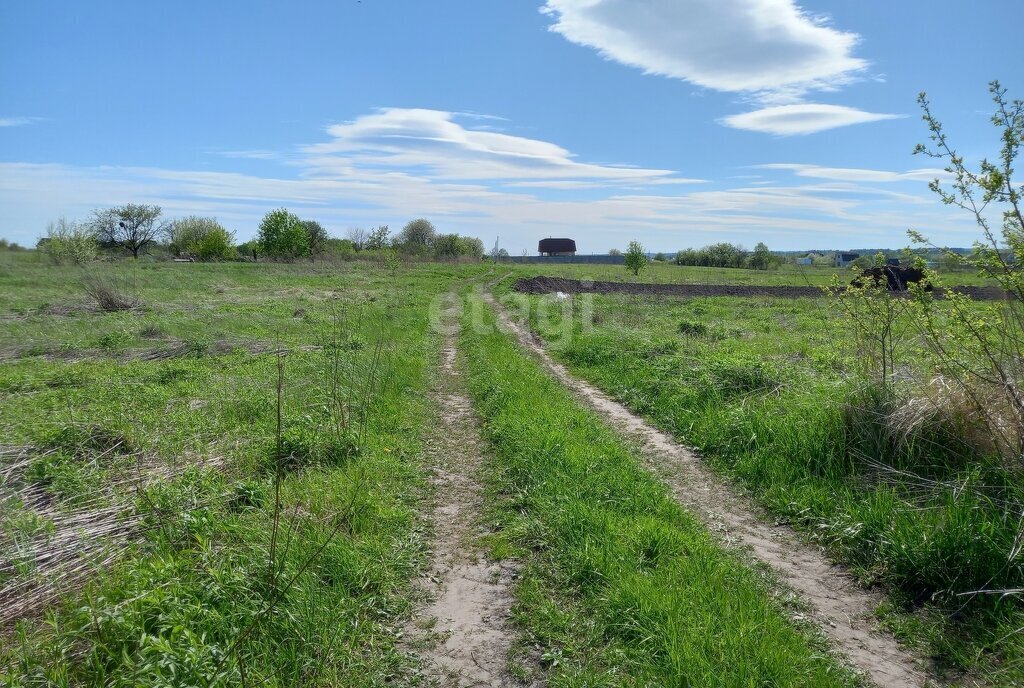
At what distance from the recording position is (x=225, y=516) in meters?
4.52

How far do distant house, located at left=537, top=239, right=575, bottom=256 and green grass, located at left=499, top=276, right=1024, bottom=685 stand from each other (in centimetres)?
10766

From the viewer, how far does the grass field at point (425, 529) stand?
A: 3.15 metres

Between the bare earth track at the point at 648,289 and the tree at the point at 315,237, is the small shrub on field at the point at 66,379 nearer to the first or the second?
the bare earth track at the point at 648,289

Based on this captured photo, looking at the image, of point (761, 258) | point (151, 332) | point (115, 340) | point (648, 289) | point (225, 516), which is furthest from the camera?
point (761, 258)

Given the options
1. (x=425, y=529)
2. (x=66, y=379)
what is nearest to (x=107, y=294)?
(x=66, y=379)

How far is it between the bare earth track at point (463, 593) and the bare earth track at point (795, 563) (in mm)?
1925

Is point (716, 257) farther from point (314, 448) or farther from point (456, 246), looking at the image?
point (314, 448)

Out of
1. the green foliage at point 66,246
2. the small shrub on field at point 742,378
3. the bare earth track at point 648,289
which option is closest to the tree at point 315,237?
the green foliage at point 66,246

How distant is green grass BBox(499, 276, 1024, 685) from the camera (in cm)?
356

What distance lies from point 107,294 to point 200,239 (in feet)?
246

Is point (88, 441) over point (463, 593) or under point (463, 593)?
over

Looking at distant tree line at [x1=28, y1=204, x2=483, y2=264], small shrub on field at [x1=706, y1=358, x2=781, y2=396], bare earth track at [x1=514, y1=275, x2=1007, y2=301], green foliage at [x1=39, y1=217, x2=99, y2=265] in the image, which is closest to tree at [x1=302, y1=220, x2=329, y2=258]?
distant tree line at [x1=28, y1=204, x2=483, y2=264]

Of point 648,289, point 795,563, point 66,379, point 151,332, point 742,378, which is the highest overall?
point 648,289

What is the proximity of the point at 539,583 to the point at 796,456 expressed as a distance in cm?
329
